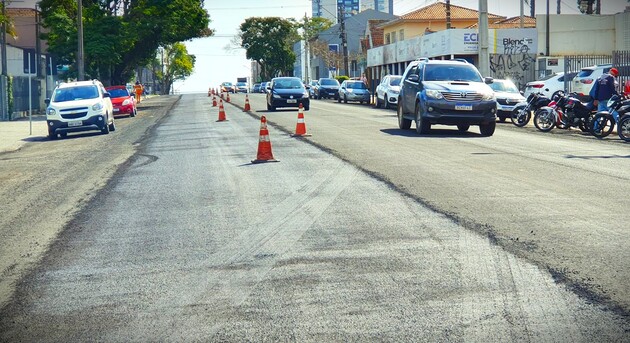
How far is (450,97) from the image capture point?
2267 cm

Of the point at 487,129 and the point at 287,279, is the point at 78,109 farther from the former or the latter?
the point at 287,279

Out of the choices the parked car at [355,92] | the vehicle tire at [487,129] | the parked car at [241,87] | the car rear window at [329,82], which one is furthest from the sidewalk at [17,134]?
the parked car at [241,87]

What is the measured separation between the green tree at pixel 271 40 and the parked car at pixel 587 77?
96.9 m

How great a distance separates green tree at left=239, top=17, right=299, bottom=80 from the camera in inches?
5207

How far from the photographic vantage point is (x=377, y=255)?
7586 mm

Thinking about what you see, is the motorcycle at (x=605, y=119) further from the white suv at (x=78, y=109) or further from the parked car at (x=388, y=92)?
the parked car at (x=388, y=92)

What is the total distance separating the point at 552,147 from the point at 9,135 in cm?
1876

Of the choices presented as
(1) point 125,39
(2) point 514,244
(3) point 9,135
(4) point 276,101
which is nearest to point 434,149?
(2) point 514,244

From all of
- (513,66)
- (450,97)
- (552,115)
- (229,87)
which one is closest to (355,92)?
(513,66)

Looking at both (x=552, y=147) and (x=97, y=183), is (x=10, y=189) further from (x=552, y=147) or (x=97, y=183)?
(x=552, y=147)

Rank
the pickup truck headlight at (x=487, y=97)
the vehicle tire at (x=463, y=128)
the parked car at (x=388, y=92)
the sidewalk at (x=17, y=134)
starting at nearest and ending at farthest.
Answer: the pickup truck headlight at (x=487, y=97) < the vehicle tire at (x=463, y=128) < the sidewalk at (x=17, y=134) < the parked car at (x=388, y=92)

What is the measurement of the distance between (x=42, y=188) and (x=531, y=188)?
7.26 m

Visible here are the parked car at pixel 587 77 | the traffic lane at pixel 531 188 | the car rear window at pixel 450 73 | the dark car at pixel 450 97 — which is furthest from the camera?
the parked car at pixel 587 77

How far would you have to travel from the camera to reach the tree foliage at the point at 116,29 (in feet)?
176
